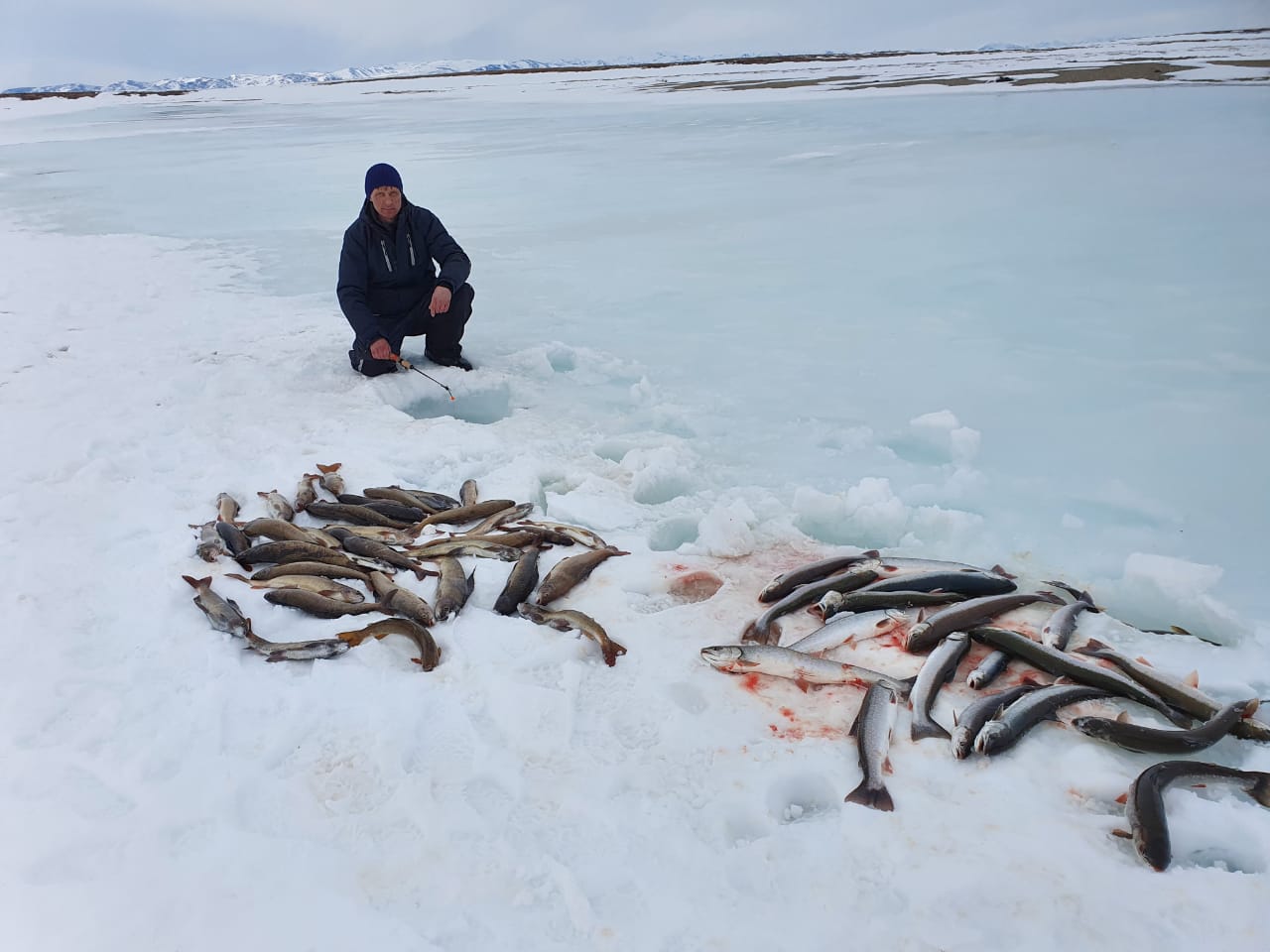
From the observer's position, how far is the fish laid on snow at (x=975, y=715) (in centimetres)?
256

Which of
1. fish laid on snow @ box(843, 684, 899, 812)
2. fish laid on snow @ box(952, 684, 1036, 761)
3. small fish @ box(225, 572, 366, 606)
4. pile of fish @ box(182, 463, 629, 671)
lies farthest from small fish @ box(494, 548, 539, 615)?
fish laid on snow @ box(952, 684, 1036, 761)

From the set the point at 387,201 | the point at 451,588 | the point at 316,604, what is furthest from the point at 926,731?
the point at 387,201

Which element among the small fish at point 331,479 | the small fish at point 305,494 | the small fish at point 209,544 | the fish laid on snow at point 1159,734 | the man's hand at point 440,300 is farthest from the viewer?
the man's hand at point 440,300

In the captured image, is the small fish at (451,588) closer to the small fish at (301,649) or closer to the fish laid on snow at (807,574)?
the small fish at (301,649)

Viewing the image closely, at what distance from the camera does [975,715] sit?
2652 mm

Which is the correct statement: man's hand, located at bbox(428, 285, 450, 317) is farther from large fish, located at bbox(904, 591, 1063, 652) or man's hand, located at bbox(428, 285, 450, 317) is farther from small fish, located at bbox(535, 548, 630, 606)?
large fish, located at bbox(904, 591, 1063, 652)

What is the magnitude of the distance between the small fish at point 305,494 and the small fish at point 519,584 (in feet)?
4.39

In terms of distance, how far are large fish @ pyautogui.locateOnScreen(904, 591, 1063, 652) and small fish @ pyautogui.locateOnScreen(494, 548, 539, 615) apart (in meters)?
1.58

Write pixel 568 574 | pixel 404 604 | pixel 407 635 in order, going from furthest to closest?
pixel 568 574 → pixel 404 604 → pixel 407 635

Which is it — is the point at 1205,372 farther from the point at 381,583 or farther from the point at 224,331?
the point at 224,331

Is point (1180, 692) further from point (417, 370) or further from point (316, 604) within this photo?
point (417, 370)

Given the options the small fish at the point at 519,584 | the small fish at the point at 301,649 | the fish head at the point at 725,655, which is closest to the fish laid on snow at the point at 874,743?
the fish head at the point at 725,655

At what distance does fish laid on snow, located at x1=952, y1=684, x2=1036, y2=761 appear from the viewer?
2564mm

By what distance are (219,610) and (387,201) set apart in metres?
3.25
